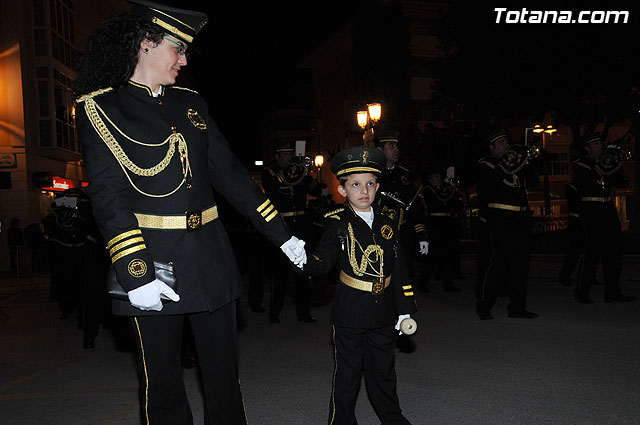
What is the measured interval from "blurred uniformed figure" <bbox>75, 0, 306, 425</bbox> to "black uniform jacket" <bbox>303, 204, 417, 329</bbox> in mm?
1174

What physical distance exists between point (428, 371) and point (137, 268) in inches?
150

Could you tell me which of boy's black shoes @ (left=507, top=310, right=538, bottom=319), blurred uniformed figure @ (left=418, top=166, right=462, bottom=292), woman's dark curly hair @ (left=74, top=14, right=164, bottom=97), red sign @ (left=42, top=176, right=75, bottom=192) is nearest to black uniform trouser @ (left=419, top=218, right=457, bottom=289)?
blurred uniformed figure @ (left=418, top=166, right=462, bottom=292)

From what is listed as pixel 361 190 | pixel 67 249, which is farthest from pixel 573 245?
pixel 67 249

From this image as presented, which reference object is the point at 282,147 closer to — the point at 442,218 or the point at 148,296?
the point at 442,218

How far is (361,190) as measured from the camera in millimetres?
4512

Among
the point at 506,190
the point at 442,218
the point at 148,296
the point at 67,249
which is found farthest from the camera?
the point at 442,218

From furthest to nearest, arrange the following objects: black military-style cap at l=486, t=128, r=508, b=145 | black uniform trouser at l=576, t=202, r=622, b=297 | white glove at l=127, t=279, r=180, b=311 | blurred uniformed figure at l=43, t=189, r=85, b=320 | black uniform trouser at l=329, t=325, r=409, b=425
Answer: blurred uniformed figure at l=43, t=189, r=85, b=320
black uniform trouser at l=576, t=202, r=622, b=297
black military-style cap at l=486, t=128, r=508, b=145
black uniform trouser at l=329, t=325, r=409, b=425
white glove at l=127, t=279, r=180, b=311

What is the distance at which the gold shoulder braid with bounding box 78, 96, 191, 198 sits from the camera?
306 cm

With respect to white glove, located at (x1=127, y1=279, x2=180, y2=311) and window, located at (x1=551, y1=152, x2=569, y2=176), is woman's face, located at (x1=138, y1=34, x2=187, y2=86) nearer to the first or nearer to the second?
white glove, located at (x1=127, y1=279, x2=180, y2=311)

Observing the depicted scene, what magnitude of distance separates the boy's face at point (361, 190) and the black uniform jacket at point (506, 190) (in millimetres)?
4374

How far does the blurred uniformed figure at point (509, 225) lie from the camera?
8.32 m

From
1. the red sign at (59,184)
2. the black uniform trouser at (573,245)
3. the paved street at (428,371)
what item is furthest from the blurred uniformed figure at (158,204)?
the red sign at (59,184)

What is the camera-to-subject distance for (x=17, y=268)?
20.6 m

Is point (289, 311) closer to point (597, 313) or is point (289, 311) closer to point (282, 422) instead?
point (597, 313)
